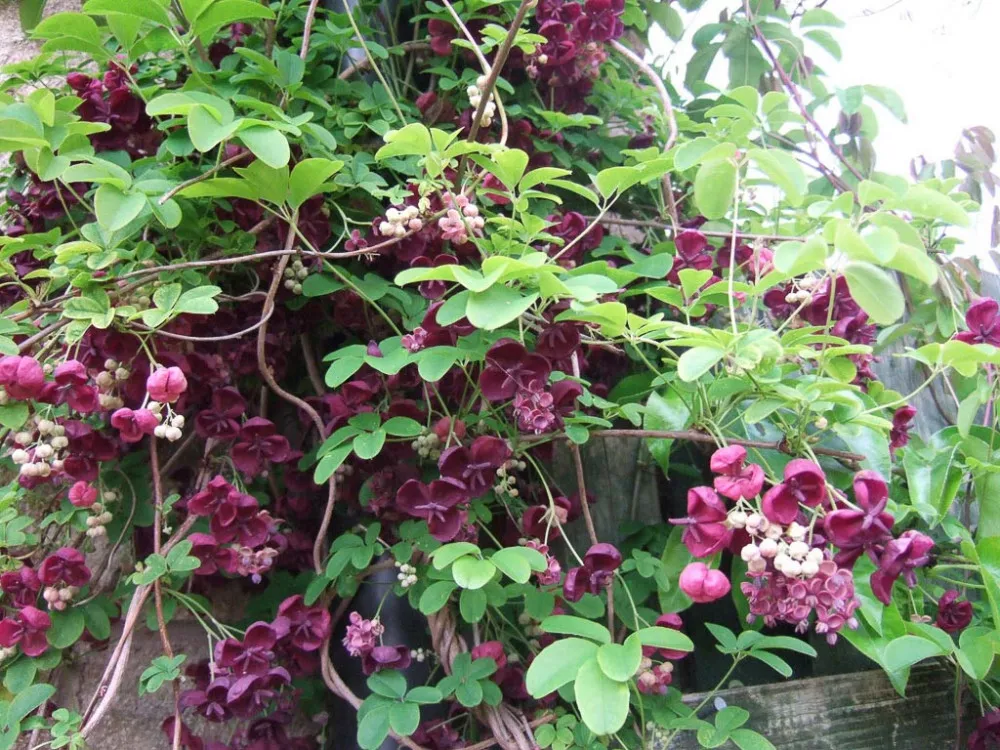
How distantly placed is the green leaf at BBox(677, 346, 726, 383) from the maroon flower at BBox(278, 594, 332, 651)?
590 millimetres

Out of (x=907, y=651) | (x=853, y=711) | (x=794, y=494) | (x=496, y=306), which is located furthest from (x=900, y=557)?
(x=853, y=711)

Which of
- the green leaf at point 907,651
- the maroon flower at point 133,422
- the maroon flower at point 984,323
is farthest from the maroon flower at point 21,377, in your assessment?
the maroon flower at point 984,323

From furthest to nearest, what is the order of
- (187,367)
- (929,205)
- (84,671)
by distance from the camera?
1. (84,671)
2. (187,367)
3. (929,205)

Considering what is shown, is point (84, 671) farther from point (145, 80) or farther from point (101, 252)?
point (145, 80)

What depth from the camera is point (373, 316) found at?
3.90 ft

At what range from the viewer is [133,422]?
883 mm

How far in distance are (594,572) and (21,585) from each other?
74 centimetres

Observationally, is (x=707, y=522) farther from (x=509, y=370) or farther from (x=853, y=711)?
(x=853, y=711)

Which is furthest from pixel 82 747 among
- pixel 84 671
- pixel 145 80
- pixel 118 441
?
pixel 145 80

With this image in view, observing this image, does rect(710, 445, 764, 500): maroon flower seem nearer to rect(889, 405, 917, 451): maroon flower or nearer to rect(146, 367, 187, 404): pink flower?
rect(889, 405, 917, 451): maroon flower

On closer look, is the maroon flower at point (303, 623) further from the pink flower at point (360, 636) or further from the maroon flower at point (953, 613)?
the maroon flower at point (953, 613)

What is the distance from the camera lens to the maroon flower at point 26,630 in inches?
37.9

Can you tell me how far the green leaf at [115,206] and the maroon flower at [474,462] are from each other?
0.47 meters

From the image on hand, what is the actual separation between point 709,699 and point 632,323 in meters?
0.55
